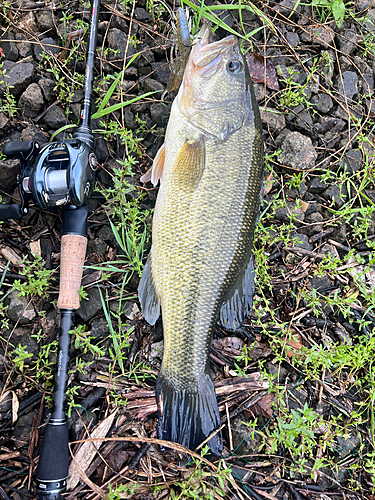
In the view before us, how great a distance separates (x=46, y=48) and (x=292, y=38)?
233 cm

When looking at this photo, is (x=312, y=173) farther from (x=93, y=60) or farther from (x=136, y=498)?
(x=136, y=498)

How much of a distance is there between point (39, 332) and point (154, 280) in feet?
3.12

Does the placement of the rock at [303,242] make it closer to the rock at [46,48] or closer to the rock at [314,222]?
the rock at [314,222]

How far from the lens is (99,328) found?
8.51 feet

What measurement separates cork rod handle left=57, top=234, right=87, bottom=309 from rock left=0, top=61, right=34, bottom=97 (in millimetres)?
1378

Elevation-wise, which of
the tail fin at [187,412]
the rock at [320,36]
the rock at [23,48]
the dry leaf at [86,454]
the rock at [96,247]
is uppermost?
the rock at [320,36]

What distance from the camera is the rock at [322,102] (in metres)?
3.24

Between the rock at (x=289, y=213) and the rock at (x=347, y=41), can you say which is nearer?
the rock at (x=289, y=213)

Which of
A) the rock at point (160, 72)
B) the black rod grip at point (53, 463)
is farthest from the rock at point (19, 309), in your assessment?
the rock at point (160, 72)

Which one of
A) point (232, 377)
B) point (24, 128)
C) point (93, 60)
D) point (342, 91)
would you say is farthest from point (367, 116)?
point (24, 128)

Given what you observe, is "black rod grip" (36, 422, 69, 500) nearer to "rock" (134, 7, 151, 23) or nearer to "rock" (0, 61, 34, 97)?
"rock" (0, 61, 34, 97)

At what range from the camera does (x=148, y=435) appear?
2494 millimetres

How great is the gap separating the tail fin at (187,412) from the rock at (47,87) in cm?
245

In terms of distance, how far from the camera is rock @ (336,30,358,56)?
3.36m
